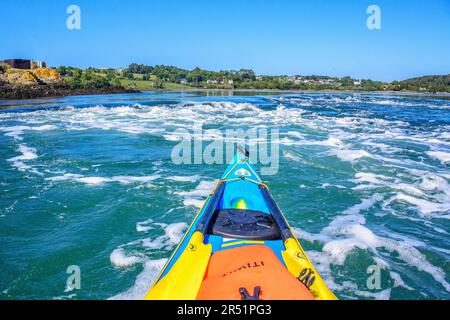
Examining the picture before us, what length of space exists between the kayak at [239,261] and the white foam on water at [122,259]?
4.65 feet

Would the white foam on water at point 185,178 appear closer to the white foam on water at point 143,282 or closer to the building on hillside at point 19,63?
the white foam on water at point 143,282

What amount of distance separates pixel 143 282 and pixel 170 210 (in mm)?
2554

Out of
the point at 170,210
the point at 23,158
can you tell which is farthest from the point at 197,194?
the point at 23,158

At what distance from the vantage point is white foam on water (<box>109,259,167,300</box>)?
3957mm

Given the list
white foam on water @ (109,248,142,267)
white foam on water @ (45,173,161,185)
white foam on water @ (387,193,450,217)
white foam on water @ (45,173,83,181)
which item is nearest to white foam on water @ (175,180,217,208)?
white foam on water @ (45,173,161,185)

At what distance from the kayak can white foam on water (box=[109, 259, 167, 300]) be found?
39.8 inches

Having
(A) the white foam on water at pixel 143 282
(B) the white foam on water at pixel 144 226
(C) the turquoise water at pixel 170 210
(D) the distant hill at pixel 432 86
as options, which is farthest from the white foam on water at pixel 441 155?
(D) the distant hill at pixel 432 86

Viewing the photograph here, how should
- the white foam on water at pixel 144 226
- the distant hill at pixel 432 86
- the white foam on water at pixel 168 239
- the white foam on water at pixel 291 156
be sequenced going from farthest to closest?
1. the distant hill at pixel 432 86
2. the white foam on water at pixel 291 156
3. the white foam on water at pixel 144 226
4. the white foam on water at pixel 168 239

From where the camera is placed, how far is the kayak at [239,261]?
7.60 feet

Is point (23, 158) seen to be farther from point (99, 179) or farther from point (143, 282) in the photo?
point (143, 282)

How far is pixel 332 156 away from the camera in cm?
1126

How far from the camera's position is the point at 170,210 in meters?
6.71

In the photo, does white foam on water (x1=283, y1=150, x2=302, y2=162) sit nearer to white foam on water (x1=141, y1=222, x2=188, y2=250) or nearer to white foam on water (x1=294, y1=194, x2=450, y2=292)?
white foam on water (x1=294, y1=194, x2=450, y2=292)
